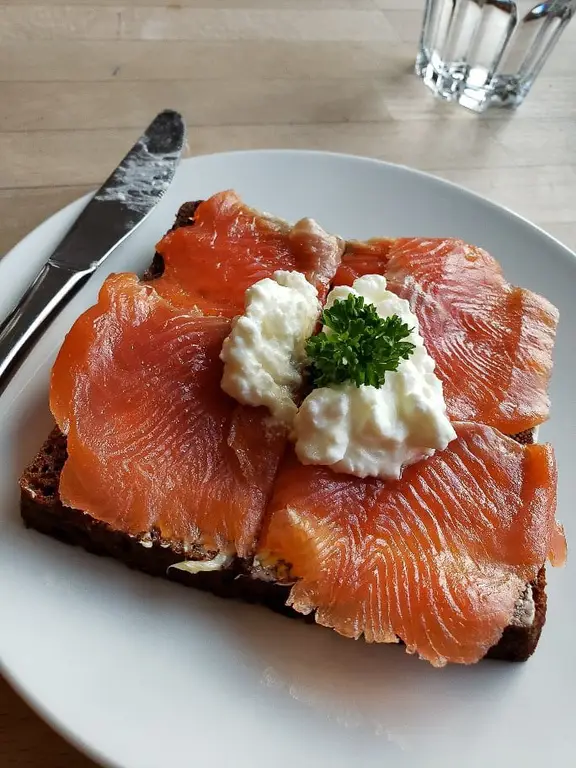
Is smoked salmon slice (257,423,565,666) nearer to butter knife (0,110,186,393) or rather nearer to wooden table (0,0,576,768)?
butter knife (0,110,186,393)

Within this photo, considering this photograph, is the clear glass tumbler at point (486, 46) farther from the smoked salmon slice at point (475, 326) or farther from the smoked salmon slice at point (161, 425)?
the smoked salmon slice at point (161, 425)

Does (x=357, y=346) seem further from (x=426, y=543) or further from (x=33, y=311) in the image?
(x=33, y=311)

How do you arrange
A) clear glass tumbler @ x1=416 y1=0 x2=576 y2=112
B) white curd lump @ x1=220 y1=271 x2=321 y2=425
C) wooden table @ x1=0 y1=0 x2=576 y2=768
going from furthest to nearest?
1. clear glass tumbler @ x1=416 y1=0 x2=576 y2=112
2. wooden table @ x1=0 y1=0 x2=576 y2=768
3. white curd lump @ x1=220 y1=271 x2=321 y2=425

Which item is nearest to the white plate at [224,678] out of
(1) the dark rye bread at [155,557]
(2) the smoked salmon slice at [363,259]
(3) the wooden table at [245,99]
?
(1) the dark rye bread at [155,557]

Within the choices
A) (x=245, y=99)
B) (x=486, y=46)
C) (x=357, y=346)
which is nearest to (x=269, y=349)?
(x=357, y=346)

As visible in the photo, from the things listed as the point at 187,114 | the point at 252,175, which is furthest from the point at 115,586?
the point at 187,114

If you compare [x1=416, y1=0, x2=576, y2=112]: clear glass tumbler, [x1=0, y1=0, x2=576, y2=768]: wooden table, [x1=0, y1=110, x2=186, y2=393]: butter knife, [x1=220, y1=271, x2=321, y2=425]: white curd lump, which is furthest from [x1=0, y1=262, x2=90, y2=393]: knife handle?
[x1=416, y1=0, x2=576, y2=112]: clear glass tumbler

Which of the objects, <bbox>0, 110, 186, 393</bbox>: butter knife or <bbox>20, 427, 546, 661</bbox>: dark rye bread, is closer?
<bbox>20, 427, 546, 661</bbox>: dark rye bread
